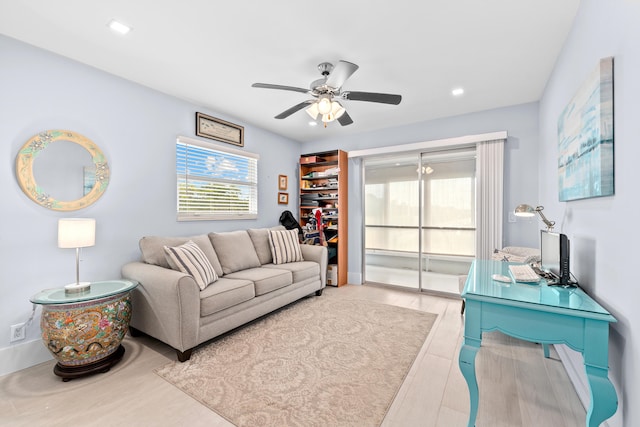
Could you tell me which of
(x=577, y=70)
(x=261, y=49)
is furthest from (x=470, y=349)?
(x=261, y=49)

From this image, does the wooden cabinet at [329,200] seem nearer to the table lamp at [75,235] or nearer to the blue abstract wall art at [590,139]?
the blue abstract wall art at [590,139]

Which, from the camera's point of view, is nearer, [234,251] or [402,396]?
[402,396]

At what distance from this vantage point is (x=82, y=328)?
1.94 meters

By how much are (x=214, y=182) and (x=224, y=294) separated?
1.74m

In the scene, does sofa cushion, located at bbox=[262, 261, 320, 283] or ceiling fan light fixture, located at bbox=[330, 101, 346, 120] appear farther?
sofa cushion, located at bbox=[262, 261, 320, 283]

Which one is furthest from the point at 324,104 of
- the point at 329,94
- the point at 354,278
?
the point at 354,278

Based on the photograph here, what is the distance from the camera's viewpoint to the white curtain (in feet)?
11.3

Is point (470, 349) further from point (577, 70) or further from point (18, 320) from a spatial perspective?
point (18, 320)

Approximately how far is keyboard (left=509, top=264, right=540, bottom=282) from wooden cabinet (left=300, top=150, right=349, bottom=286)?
9.09 feet

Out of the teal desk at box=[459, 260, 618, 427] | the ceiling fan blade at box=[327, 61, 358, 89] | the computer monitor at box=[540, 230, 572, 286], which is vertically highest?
the ceiling fan blade at box=[327, 61, 358, 89]

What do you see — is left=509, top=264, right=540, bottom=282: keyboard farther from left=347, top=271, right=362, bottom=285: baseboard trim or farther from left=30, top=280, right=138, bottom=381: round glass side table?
→ left=30, top=280, right=138, bottom=381: round glass side table

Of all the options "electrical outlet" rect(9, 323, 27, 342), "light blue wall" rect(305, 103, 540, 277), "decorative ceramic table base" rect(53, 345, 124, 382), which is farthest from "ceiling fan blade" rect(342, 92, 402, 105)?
"electrical outlet" rect(9, 323, 27, 342)

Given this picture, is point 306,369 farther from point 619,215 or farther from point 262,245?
point 619,215

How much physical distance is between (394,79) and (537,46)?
3.79 feet
